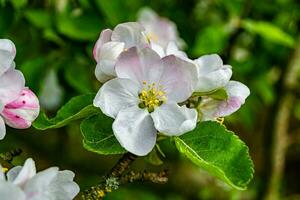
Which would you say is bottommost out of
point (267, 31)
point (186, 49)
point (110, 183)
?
point (186, 49)

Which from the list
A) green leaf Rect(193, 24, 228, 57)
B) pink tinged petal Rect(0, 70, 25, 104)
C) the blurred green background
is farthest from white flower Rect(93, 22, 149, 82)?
green leaf Rect(193, 24, 228, 57)

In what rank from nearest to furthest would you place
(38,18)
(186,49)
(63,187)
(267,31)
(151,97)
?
(63,187) → (151,97) → (38,18) → (267,31) → (186,49)

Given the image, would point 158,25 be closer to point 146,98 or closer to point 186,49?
point 186,49

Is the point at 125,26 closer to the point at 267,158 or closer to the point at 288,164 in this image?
the point at 267,158

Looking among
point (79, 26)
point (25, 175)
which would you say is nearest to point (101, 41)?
point (25, 175)

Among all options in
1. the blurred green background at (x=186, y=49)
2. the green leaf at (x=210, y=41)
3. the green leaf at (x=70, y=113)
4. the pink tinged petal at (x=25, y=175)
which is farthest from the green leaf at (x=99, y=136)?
the green leaf at (x=210, y=41)

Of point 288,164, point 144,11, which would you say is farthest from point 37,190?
point 288,164

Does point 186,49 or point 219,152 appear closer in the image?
point 219,152

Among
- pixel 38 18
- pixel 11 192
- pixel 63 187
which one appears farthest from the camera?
pixel 38 18
